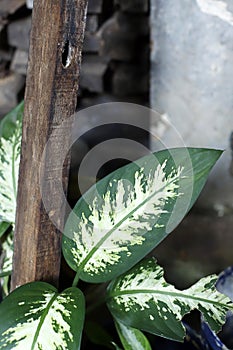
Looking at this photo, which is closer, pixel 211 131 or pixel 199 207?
pixel 211 131

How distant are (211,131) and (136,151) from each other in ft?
0.80

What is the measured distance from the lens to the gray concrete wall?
1353mm

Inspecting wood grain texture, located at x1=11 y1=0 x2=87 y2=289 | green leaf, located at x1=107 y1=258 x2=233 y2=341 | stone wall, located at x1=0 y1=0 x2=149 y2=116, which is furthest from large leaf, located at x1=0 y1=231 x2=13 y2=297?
stone wall, located at x1=0 y1=0 x2=149 y2=116

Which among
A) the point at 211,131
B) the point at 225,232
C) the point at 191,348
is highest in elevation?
the point at 211,131

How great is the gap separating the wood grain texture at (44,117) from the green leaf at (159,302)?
14 cm

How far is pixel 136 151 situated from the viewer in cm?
161

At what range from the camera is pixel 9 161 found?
122cm

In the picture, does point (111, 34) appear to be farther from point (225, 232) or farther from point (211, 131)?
point (225, 232)

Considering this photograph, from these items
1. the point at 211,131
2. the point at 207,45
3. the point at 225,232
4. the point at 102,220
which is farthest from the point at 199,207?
the point at 102,220

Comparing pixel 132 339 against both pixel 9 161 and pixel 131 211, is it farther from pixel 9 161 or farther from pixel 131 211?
pixel 9 161

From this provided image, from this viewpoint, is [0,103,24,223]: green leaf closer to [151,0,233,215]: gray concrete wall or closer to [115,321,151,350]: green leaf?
[115,321,151,350]: green leaf

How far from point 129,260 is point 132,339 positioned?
0.17 metres

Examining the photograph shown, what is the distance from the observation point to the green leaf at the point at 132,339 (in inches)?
43.3

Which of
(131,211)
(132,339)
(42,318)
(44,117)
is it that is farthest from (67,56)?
(132,339)
